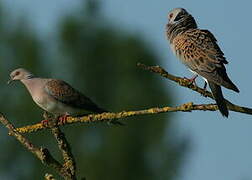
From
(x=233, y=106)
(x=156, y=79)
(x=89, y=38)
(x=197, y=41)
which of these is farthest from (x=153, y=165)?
(x=233, y=106)

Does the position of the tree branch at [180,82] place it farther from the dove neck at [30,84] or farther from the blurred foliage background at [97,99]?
the blurred foliage background at [97,99]

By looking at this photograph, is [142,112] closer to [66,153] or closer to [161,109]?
[161,109]

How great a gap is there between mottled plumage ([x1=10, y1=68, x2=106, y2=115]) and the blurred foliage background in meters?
19.7

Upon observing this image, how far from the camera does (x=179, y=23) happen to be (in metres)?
7.94

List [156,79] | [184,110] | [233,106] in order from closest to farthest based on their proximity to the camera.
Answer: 1. [184,110]
2. [233,106]
3. [156,79]

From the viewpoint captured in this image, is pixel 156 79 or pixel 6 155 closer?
pixel 6 155

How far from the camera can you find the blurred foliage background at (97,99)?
3012 centimetres

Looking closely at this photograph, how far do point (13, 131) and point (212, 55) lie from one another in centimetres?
342

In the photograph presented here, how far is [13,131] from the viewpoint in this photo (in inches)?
139

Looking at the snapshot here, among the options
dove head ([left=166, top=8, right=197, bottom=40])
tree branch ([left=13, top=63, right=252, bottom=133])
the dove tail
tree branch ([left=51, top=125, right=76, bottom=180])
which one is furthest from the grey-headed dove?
tree branch ([left=51, top=125, right=76, bottom=180])

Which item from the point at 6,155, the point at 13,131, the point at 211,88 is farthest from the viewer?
the point at 6,155

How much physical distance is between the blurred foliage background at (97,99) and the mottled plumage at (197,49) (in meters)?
20.2

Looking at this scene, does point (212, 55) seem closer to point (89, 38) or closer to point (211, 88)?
point (211, 88)

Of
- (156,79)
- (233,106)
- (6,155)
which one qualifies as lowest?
(6,155)
